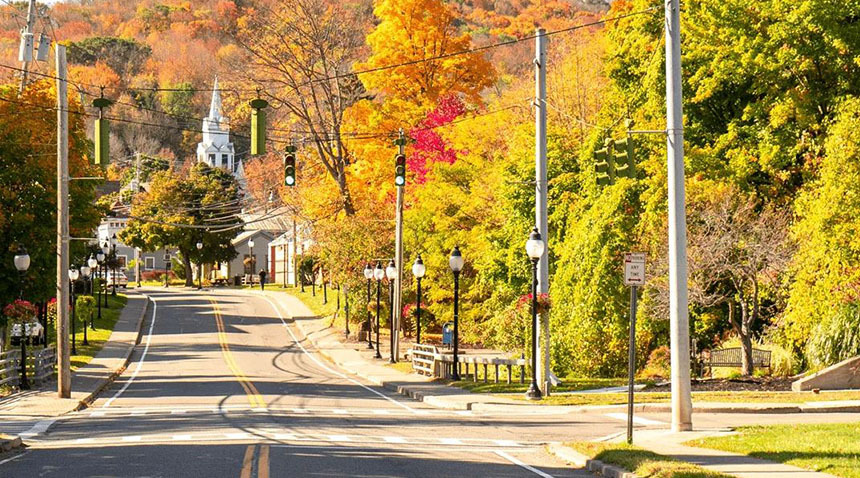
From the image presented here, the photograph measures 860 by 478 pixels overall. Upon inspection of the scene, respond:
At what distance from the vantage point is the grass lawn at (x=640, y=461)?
14.1 meters

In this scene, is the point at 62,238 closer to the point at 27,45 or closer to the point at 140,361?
the point at 27,45

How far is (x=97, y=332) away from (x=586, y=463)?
50650 mm

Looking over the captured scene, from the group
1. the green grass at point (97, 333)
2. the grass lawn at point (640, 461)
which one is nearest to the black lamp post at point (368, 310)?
the green grass at point (97, 333)

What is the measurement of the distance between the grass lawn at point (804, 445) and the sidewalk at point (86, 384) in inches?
668

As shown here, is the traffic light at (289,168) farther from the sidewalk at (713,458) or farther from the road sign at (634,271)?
the road sign at (634,271)

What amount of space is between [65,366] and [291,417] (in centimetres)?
989

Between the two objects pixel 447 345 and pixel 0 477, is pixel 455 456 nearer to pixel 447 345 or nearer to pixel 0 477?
pixel 0 477

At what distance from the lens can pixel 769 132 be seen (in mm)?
37344

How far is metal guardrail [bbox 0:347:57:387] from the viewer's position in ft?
115

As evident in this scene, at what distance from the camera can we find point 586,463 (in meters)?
16.7

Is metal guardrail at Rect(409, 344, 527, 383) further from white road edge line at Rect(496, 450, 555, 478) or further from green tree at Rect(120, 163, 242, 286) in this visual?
green tree at Rect(120, 163, 242, 286)

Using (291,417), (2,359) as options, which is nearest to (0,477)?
(291,417)

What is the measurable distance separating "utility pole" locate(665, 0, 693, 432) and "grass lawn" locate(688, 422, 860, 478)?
108 cm

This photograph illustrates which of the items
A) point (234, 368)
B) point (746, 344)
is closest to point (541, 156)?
point (746, 344)
